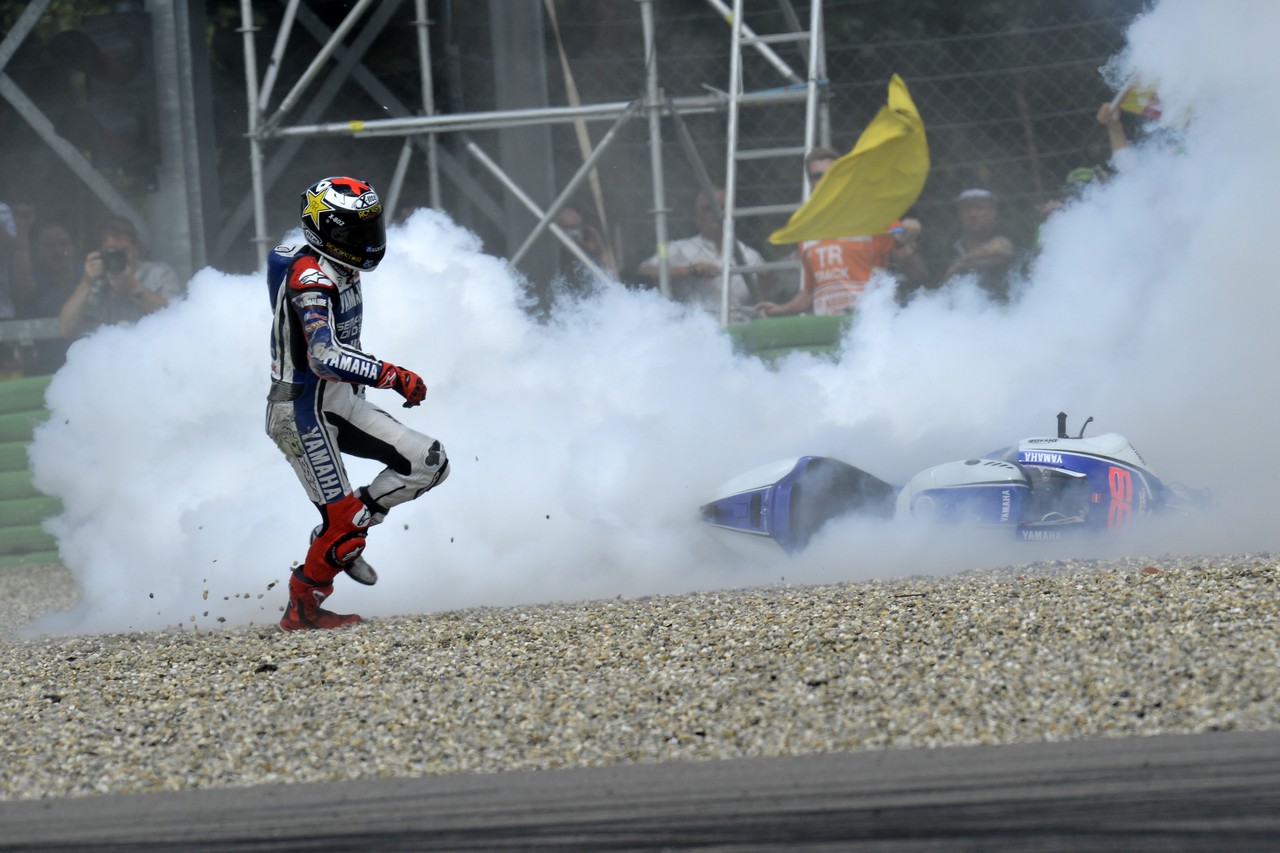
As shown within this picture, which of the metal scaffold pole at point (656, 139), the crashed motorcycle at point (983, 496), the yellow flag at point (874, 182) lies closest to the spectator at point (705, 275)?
the metal scaffold pole at point (656, 139)

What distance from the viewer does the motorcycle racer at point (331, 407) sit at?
20.3ft

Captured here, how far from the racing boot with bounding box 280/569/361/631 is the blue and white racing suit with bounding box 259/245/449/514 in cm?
32

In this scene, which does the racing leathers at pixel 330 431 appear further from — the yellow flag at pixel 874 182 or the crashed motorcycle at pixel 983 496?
the yellow flag at pixel 874 182

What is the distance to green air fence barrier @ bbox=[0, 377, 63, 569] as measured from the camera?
1027cm

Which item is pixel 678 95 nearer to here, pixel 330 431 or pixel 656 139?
pixel 656 139

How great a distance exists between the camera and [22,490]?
10289mm

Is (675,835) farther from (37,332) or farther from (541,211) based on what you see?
(37,332)

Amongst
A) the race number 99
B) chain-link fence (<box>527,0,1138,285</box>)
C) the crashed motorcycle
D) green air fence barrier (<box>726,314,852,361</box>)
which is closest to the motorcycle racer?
the crashed motorcycle

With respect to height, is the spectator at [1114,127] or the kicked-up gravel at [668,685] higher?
the spectator at [1114,127]

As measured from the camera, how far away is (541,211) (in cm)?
1087

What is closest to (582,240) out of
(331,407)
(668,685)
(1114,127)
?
Answer: (1114,127)

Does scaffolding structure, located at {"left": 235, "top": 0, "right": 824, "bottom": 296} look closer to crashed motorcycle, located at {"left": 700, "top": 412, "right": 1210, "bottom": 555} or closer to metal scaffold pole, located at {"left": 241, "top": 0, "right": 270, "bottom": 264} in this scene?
metal scaffold pole, located at {"left": 241, "top": 0, "right": 270, "bottom": 264}

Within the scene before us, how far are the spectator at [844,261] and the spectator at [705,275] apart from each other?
1.41ft

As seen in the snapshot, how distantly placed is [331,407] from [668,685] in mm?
2387
